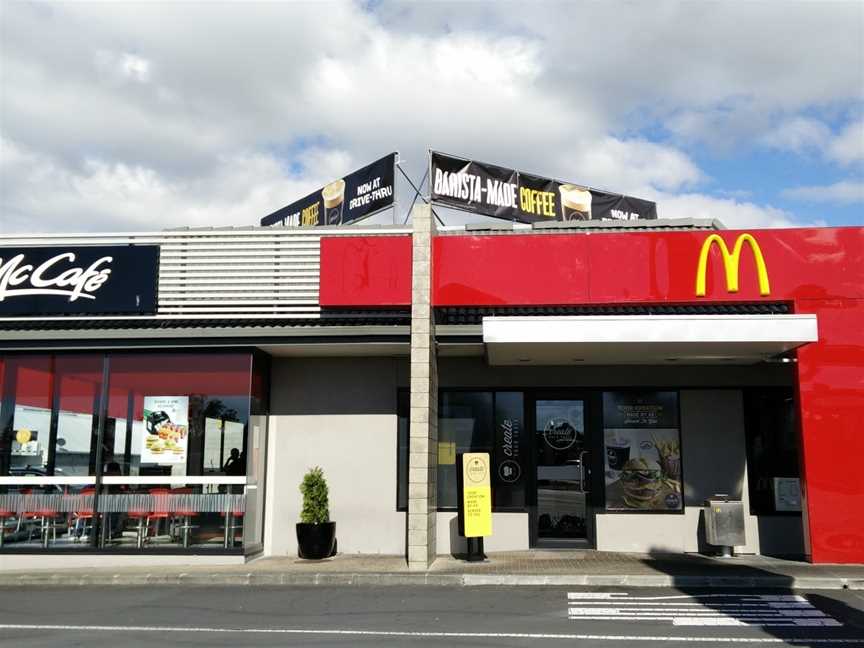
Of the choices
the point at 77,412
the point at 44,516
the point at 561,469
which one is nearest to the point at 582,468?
the point at 561,469

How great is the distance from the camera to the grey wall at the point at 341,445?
14391mm

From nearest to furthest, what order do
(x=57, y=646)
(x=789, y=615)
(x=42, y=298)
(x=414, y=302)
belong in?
(x=57, y=646), (x=789, y=615), (x=414, y=302), (x=42, y=298)

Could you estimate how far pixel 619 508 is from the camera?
1446 cm

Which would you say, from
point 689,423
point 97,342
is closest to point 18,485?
point 97,342

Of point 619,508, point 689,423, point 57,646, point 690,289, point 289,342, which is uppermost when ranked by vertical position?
point 690,289

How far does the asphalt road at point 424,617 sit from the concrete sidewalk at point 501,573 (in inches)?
13.8

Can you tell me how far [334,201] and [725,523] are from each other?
1604 cm

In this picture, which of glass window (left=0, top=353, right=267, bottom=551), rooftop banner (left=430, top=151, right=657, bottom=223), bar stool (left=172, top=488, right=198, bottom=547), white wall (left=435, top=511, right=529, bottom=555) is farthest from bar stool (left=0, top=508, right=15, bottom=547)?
rooftop banner (left=430, top=151, right=657, bottom=223)

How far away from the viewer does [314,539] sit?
532 inches

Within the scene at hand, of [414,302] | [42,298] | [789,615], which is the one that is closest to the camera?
[789,615]

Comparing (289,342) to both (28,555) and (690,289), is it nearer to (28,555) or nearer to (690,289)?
(28,555)

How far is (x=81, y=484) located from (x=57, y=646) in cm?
565

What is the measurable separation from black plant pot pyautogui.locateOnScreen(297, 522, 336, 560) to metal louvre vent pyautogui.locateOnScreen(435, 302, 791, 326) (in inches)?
147

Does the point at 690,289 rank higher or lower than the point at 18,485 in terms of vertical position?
higher
